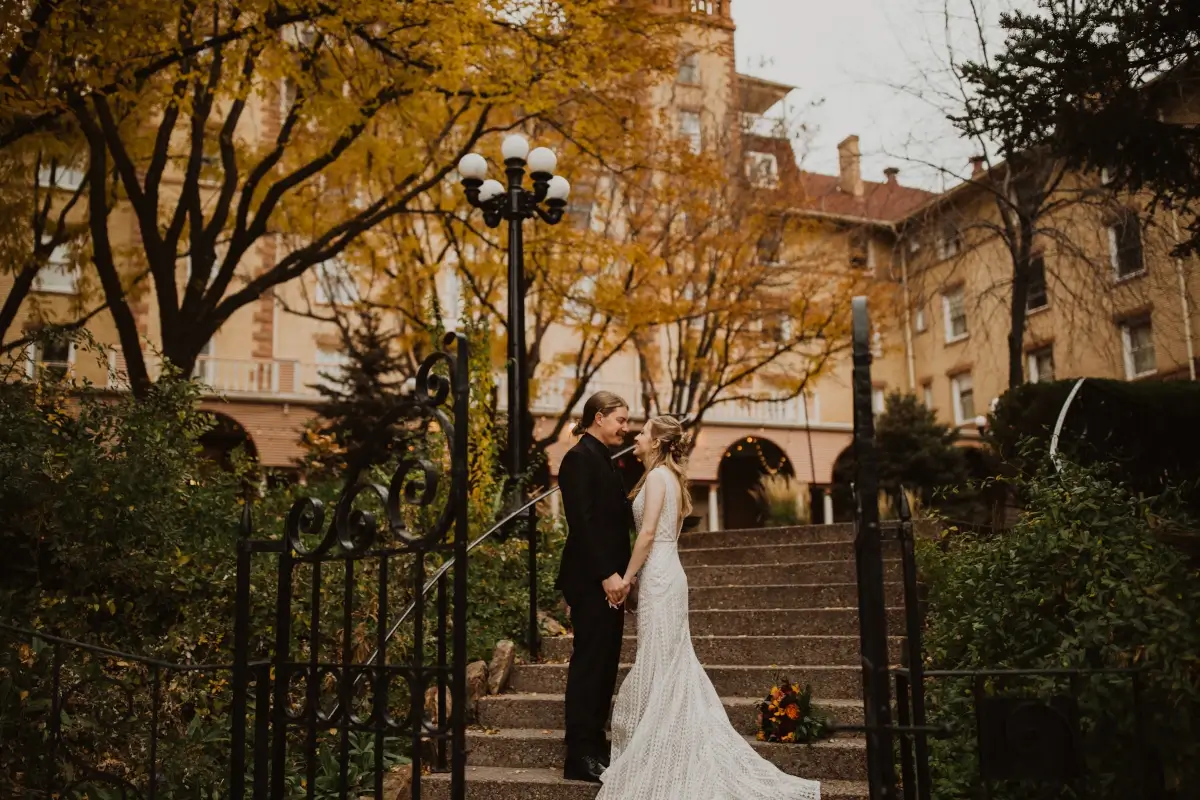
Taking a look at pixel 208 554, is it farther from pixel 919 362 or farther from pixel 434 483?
pixel 919 362

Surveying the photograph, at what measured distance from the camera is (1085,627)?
432 cm

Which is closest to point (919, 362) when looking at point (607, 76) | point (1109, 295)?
point (1109, 295)

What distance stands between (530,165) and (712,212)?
674 cm

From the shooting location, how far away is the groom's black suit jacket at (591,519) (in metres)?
5.13

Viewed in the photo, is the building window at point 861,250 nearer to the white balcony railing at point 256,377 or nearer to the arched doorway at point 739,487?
the arched doorway at point 739,487

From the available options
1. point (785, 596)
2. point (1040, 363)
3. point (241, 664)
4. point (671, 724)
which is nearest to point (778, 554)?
point (785, 596)

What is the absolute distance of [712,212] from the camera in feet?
51.8

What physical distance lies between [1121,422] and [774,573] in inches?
133

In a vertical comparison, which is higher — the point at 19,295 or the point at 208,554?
the point at 19,295

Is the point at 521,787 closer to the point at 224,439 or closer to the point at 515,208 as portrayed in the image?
the point at 515,208

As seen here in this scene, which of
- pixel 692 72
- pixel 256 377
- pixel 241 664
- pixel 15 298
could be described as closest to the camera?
pixel 241 664

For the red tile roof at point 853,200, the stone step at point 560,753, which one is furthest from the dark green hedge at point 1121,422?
the red tile roof at point 853,200

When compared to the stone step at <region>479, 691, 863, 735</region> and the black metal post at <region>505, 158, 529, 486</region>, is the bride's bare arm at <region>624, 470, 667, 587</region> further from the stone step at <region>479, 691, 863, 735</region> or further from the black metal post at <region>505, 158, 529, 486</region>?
the black metal post at <region>505, 158, 529, 486</region>

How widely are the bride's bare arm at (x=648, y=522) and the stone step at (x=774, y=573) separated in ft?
9.56
